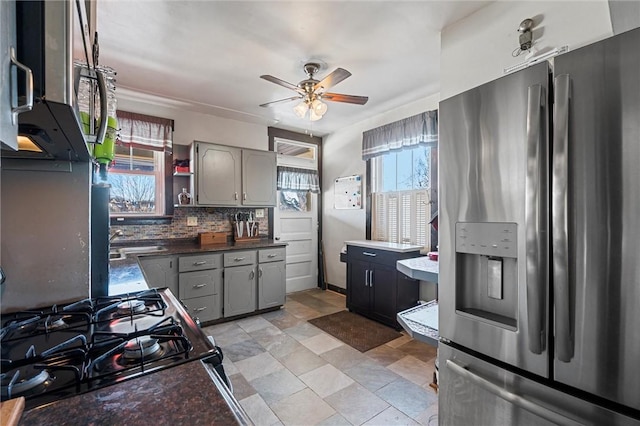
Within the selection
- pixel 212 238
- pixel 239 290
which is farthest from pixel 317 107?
pixel 239 290

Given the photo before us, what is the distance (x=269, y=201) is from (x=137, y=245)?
1.60 meters

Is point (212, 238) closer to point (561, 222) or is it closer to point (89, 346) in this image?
point (89, 346)

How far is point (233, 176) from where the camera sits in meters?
3.64

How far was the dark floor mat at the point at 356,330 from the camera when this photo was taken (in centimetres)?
287

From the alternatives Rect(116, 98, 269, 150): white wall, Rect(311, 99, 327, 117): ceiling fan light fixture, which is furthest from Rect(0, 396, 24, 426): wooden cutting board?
Rect(116, 98, 269, 150): white wall

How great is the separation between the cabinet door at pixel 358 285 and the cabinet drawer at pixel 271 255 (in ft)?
2.94

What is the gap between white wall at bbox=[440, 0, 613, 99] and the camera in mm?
1325

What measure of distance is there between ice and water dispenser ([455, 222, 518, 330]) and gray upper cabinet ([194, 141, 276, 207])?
295cm

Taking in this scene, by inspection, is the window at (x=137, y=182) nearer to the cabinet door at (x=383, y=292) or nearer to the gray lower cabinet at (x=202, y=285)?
the gray lower cabinet at (x=202, y=285)

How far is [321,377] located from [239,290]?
1.54m

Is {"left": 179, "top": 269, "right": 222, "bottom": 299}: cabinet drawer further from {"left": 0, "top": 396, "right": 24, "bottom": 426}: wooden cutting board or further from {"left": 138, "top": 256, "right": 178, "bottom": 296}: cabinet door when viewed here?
{"left": 0, "top": 396, "right": 24, "bottom": 426}: wooden cutting board

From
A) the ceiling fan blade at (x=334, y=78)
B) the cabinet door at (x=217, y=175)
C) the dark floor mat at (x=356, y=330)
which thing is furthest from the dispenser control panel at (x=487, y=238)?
the cabinet door at (x=217, y=175)

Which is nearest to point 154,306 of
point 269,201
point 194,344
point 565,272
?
point 194,344

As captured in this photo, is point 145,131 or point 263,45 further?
point 145,131
